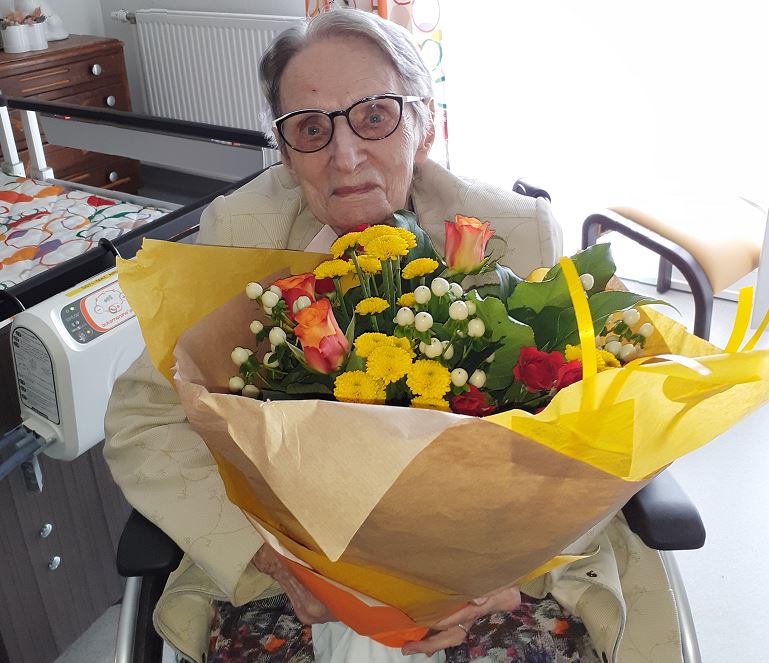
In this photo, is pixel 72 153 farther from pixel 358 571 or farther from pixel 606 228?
pixel 358 571

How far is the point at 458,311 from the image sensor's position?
2.40ft

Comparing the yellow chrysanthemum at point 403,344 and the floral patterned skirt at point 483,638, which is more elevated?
the yellow chrysanthemum at point 403,344

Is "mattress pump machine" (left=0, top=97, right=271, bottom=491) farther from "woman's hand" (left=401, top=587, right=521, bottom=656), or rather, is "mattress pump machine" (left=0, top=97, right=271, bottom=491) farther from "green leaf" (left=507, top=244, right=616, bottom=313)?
"green leaf" (left=507, top=244, right=616, bottom=313)

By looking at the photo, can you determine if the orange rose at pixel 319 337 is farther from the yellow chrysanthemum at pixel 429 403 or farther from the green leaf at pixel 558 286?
the green leaf at pixel 558 286

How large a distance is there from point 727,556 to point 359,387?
1.63 metres

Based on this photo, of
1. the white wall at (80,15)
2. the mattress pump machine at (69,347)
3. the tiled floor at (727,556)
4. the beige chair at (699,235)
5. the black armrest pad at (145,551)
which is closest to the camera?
the black armrest pad at (145,551)

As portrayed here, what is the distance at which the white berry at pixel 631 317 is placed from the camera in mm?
812

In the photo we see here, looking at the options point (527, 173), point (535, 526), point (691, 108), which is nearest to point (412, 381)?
point (535, 526)

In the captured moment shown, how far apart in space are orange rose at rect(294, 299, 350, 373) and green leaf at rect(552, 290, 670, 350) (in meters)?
0.23

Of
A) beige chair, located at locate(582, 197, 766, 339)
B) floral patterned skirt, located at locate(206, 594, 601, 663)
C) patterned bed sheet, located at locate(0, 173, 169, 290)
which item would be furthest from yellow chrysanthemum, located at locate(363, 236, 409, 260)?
beige chair, located at locate(582, 197, 766, 339)

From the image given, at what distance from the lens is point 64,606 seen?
1.65 m

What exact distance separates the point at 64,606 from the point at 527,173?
8.00 ft

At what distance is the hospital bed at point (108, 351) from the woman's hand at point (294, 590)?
0.39 feet

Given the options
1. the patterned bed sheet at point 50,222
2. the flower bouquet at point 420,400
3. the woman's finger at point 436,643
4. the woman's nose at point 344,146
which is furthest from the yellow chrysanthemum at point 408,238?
the patterned bed sheet at point 50,222
